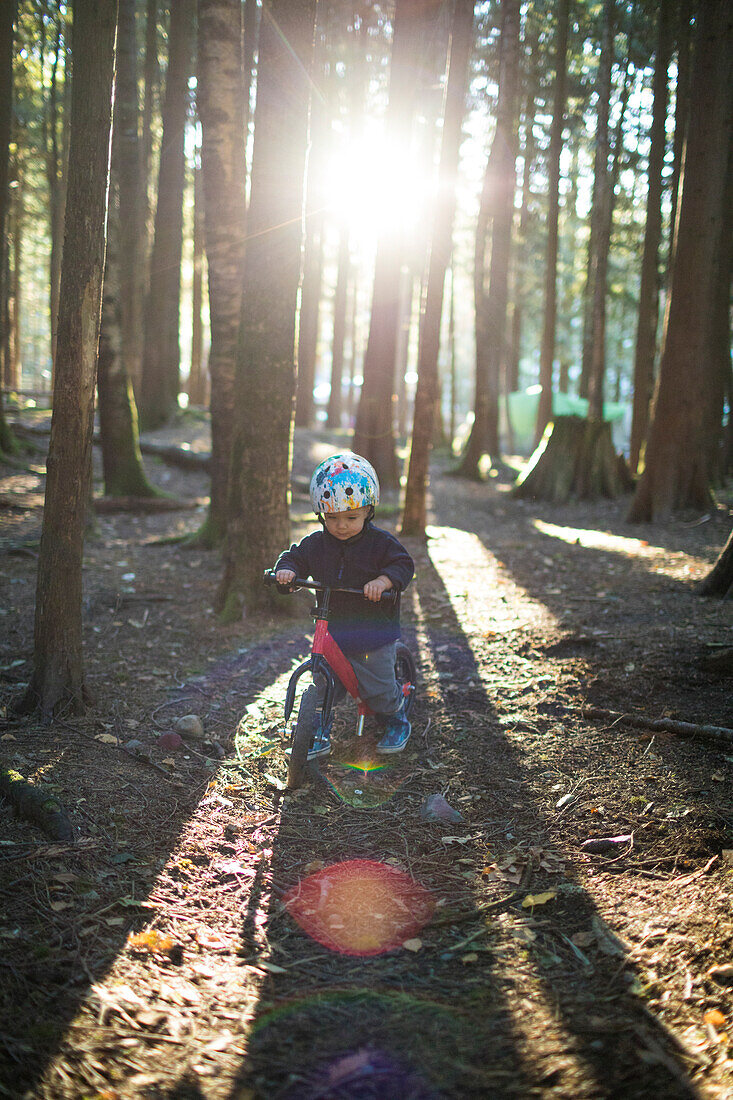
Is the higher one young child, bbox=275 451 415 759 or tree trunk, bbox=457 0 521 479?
tree trunk, bbox=457 0 521 479

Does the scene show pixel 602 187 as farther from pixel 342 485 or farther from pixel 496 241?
pixel 342 485

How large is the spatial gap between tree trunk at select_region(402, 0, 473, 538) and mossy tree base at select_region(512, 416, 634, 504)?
5434 mm

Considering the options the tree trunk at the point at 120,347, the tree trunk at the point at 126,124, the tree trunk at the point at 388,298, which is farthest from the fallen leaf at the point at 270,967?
the tree trunk at the point at 388,298

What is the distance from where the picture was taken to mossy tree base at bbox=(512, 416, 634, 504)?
597 inches

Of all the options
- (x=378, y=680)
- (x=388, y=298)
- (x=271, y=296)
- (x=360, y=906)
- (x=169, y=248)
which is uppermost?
(x=169, y=248)

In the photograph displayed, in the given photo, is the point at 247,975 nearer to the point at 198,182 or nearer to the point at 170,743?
the point at 170,743

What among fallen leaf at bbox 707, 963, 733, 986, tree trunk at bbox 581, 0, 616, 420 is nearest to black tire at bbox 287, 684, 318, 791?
fallen leaf at bbox 707, 963, 733, 986

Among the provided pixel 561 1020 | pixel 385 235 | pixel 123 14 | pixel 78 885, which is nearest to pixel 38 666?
pixel 78 885

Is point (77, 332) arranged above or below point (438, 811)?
above

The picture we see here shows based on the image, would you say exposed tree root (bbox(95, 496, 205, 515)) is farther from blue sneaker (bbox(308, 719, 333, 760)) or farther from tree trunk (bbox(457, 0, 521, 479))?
blue sneaker (bbox(308, 719, 333, 760))

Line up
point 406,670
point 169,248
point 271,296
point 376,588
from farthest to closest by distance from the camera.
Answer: point 169,248 < point 271,296 < point 406,670 < point 376,588

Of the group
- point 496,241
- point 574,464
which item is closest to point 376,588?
point 574,464

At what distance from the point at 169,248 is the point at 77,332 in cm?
1414

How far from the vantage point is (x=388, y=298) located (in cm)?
1249
